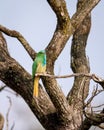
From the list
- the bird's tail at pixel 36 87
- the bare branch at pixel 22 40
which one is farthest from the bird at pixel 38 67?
the bare branch at pixel 22 40

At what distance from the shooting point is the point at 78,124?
6715mm

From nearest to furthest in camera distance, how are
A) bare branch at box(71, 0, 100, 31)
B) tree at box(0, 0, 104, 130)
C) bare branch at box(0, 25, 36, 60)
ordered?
tree at box(0, 0, 104, 130) < bare branch at box(0, 25, 36, 60) < bare branch at box(71, 0, 100, 31)

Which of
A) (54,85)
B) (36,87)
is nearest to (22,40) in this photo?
(36,87)

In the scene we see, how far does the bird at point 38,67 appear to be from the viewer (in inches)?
253

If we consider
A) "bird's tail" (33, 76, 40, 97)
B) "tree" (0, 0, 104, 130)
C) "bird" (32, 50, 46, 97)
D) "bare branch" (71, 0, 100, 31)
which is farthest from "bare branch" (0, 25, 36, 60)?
"bare branch" (71, 0, 100, 31)

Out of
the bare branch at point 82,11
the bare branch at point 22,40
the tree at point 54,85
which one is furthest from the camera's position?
the bare branch at point 82,11

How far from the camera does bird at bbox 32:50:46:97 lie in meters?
6.43

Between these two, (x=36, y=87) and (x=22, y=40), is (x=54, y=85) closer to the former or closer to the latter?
(x=36, y=87)

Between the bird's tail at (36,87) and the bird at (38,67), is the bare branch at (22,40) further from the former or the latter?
the bird's tail at (36,87)

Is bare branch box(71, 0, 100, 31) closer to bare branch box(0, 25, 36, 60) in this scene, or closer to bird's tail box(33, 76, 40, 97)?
bare branch box(0, 25, 36, 60)

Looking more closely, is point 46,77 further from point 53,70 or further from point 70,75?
point 70,75

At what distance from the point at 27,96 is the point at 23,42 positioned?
2.70 feet

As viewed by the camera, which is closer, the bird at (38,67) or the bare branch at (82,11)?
the bird at (38,67)

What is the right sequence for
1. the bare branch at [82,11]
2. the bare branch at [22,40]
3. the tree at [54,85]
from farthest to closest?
the bare branch at [82,11] < the bare branch at [22,40] < the tree at [54,85]
